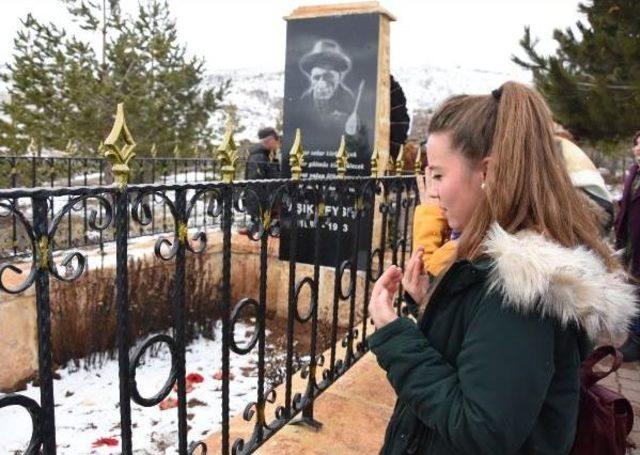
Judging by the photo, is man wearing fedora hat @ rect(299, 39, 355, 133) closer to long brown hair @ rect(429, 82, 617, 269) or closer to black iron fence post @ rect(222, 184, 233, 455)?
black iron fence post @ rect(222, 184, 233, 455)

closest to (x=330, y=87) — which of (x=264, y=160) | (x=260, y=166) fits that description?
(x=260, y=166)

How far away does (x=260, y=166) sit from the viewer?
7.29 metres

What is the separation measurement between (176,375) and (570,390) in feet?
3.57

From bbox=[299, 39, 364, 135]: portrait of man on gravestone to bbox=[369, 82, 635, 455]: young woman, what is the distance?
4.37m

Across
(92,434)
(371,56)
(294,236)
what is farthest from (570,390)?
(371,56)

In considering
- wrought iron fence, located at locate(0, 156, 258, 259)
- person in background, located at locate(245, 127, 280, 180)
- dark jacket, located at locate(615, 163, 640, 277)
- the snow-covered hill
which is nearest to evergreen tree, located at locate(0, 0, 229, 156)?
wrought iron fence, located at locate(0, 156, 258, 259)

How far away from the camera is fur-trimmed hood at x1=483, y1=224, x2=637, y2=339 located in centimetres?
94

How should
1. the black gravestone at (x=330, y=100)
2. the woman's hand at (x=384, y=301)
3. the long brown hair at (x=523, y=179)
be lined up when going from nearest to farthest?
the long brown hair at (x=523, y=179) → the woman's hand at (x=384, y=301) → the black gravestone at (x=330, y=100)

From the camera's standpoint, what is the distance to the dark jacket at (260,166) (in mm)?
7196

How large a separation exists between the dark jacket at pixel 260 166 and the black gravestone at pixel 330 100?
1.31 meters

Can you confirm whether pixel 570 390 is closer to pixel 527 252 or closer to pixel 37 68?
pixel 527 252

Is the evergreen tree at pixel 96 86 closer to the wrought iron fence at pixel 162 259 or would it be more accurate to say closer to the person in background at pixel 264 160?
the person in background at pixel 264 160

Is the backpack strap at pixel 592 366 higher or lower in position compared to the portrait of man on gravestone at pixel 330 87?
lower

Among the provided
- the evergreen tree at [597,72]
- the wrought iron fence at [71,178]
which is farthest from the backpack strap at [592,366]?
the evergreen tree at [597,72]
